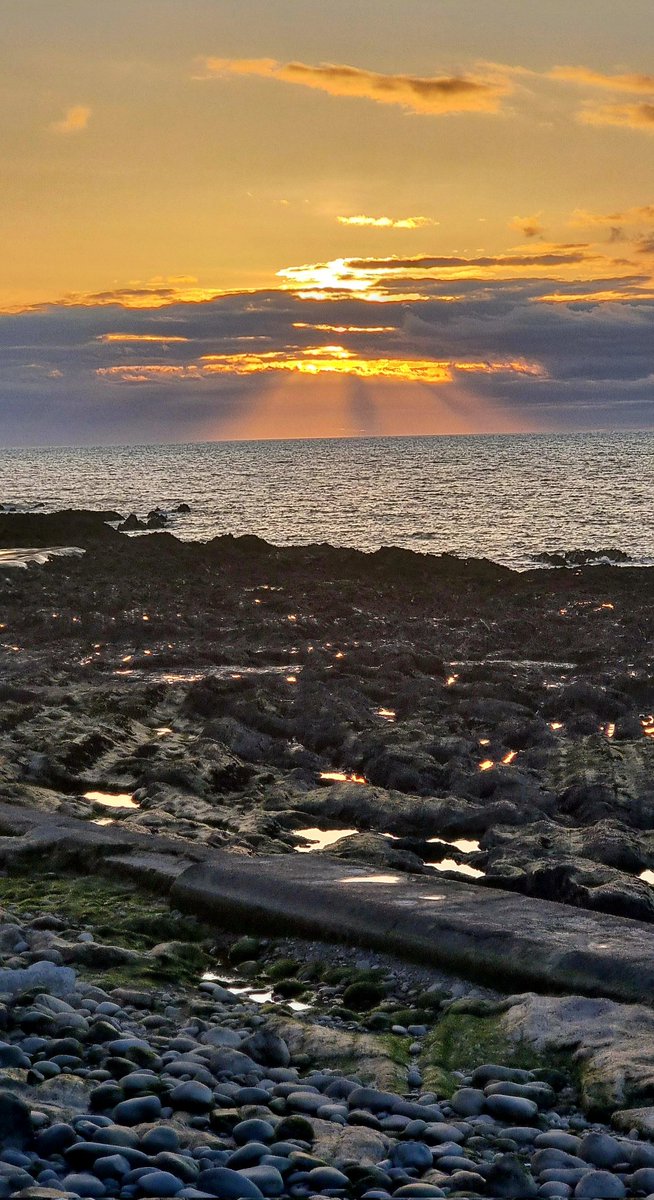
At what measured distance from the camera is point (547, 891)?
683 centimetres

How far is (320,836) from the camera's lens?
879 centimetres

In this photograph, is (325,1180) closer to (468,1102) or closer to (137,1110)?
(137,1110)

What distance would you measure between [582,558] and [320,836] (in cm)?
2874

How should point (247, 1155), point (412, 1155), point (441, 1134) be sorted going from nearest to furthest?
point (247, 1155) < point (412, 1155) < point (441, 1134)

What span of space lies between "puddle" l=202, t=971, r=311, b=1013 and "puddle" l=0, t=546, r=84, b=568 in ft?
67.6

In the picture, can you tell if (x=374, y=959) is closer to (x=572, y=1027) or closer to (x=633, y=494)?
(x=572, y=1027)

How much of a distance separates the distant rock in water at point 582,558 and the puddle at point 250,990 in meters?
30.9

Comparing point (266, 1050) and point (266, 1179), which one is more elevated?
point (266, 1179)

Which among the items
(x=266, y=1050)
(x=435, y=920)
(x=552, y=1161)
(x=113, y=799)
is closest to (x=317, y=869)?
(x=435, y=920)

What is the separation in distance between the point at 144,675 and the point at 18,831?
675cm

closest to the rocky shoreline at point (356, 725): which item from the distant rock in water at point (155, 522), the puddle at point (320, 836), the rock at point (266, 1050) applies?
the puddle at point (320, 836)

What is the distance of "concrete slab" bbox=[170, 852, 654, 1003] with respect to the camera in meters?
5.17

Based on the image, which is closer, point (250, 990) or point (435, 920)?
point (250, 990)

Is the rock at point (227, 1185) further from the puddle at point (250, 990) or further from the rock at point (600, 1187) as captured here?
the puddle at point (250, 990)
